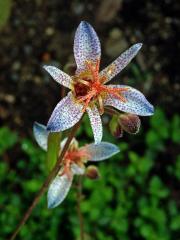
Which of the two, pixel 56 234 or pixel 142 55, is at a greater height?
pixel 142 55

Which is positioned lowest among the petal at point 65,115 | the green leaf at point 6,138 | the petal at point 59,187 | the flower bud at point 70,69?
the green leaf at point 6,138

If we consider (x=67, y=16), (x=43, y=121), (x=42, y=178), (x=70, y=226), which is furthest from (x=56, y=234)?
(x=67, y=16)

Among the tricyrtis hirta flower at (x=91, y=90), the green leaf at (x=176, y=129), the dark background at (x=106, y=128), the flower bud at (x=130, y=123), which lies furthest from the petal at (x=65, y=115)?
the green leaf at (x=176, y=129)

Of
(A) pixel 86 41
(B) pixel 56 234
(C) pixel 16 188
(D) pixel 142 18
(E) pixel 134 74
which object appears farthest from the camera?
(D) pixel 142 18

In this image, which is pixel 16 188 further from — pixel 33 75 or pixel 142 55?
pixel 142 55

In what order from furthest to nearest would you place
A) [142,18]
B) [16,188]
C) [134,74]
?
[142,18]
[134,74]
[16,188]

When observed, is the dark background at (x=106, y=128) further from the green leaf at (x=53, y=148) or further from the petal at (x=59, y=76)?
the petal at (x=59, y=76)
